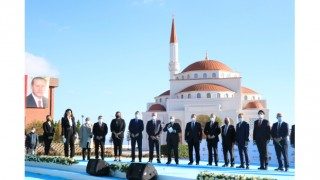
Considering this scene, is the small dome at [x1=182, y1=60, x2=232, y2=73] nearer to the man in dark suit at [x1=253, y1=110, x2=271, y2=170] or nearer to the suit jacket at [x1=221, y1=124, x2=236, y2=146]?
the suit jacket at [x1=221, y1=124, x2=236, y2=146]

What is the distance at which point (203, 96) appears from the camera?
52.2 metres

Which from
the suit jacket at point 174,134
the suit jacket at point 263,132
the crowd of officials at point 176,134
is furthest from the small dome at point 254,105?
the suit jacket at point 263,132

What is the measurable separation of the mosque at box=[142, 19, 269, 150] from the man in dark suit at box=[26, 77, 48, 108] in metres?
13.9

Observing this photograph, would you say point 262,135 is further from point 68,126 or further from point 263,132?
point 68,126

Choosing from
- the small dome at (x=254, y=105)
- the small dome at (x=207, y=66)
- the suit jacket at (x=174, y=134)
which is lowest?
the suit jacket at (x=174, y=134)

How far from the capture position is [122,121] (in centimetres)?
1283

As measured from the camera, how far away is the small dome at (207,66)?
191ft

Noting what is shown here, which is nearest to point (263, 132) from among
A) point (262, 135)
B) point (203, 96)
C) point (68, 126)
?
point (262, 135)

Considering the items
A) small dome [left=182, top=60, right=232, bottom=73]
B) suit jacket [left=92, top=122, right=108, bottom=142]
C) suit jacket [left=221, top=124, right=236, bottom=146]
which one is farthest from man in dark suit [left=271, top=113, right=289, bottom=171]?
small dome [left=182, top=60, right=232, bottom=73]

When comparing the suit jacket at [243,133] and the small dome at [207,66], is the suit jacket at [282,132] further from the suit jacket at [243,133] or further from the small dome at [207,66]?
the small dome at [207,66]

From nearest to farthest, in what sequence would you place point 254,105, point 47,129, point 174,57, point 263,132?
point 263,132
point 47,129
point 254,105
point 174,57

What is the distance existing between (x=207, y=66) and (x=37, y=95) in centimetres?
2415
